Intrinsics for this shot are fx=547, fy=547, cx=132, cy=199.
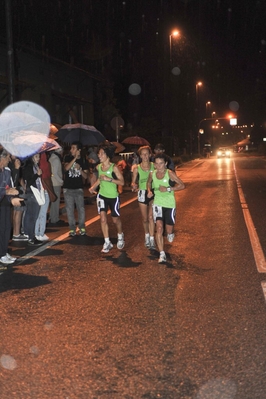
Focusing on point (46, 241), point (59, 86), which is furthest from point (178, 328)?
point (59, 86)

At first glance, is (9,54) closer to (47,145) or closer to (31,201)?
(47,145)

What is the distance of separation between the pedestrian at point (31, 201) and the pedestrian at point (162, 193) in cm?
275

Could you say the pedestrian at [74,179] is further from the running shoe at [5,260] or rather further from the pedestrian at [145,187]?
the running shoe at [5,260]

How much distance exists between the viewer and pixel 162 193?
8258 mm

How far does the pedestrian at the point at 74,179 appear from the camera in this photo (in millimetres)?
10570

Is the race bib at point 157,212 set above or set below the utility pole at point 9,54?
below

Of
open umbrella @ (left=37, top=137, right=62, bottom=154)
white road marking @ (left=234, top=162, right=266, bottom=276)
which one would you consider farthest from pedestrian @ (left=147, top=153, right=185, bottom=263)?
open umbrella @ (left=37, top=137, right=62, bottom=154)

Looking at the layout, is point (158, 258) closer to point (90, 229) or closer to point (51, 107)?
point (90, 229)

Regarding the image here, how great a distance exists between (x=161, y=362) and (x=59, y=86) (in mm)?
26917

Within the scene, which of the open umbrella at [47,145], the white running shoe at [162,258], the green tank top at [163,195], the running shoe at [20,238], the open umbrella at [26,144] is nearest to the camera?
A: the white running shoe at [162,258]

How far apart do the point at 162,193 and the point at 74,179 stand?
295cm

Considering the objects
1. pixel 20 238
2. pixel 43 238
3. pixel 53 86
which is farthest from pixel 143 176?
pixel 53 86

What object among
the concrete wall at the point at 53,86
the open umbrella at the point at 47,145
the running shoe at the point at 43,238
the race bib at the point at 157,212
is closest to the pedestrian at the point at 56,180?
the running shoe at the point at 43,238

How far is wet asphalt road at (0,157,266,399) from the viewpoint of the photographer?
12.8 ft
